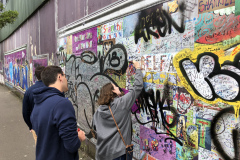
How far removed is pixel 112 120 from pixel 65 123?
A: 79 cm

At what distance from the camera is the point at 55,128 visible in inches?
72.3

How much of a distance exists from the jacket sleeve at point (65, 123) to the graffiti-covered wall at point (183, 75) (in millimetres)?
1224

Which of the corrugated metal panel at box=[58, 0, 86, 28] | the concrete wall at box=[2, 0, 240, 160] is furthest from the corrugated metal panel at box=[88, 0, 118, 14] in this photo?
the corrugated metal panel at box=[58, 0, 86, 28]

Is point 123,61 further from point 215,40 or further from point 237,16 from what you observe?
point 237,16

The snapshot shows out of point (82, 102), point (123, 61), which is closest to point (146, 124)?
point (123, 61)

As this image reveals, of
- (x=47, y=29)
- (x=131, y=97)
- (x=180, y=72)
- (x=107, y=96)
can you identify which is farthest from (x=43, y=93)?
(x=47, y=29)

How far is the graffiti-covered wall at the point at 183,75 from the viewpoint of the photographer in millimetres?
1797

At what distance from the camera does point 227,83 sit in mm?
1790

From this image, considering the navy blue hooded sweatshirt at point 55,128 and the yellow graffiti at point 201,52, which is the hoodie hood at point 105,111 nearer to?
the navy blue hooded sweatshirt at point 55,128

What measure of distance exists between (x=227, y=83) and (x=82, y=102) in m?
3.68

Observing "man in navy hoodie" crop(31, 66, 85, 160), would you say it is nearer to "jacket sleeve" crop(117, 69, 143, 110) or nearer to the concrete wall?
"jacket sleeve" crop(117, 69, 143, 110)

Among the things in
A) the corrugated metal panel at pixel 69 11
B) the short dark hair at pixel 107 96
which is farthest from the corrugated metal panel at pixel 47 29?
the short dark hair at pixel 107 96

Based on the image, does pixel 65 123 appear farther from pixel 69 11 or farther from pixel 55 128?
pixel 69 11

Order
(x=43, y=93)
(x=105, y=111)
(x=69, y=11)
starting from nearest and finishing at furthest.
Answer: (x=43, y=93) < (x=105, y=111) < (x=69, y=11)
